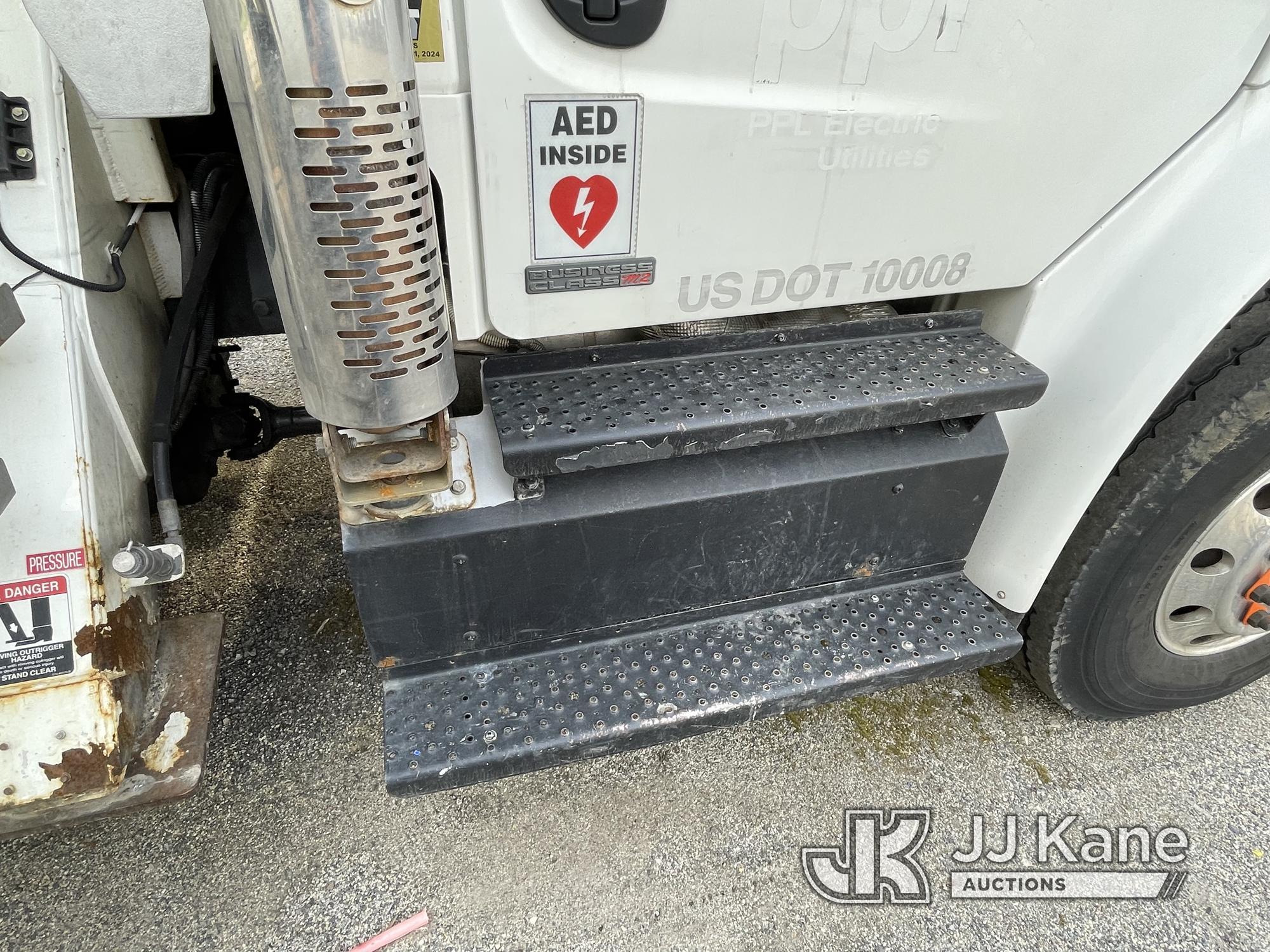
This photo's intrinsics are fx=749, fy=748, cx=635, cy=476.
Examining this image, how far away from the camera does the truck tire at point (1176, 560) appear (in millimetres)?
1451

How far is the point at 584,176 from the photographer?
112cm

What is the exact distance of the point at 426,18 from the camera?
97cm

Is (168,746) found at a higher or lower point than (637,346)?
lower

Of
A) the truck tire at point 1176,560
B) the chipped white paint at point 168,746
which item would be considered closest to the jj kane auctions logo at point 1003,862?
the truck tire at point 1176,560

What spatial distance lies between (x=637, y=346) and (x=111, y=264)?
90cm

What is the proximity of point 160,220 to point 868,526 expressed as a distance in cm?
152

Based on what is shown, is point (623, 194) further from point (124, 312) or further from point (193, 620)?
point (193, 620)

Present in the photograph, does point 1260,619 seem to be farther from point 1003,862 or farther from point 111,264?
point 111,264

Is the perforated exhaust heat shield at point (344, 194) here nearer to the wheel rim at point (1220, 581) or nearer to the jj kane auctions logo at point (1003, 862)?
the jj kane auctions logo at point (1003, 862)

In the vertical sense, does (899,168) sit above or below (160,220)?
above

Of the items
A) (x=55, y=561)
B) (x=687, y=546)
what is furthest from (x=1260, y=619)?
(x=55, y=561)

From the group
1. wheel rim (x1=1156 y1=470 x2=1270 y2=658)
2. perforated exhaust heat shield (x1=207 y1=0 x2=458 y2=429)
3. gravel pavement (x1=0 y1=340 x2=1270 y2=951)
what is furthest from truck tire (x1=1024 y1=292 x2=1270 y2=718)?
perforated exhaust heat shield (x1=207 y1=0 x2=458 y2=429)

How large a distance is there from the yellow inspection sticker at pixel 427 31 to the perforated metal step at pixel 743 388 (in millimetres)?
500

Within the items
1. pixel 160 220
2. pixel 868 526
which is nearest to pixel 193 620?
pixel 160 220
